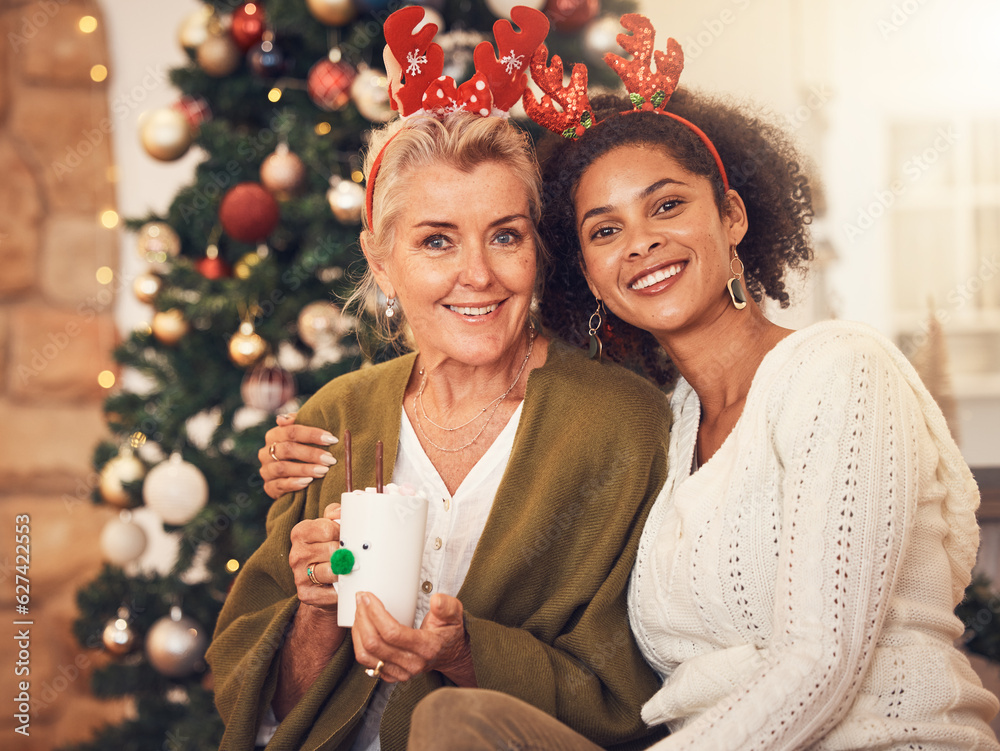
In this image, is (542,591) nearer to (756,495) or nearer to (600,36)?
(756,495)

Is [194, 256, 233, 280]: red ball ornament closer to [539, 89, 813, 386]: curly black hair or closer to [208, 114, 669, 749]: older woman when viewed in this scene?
[208, 114, 669, 749]: older woman

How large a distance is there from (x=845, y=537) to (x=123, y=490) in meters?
1.92

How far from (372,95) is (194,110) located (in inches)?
24.2

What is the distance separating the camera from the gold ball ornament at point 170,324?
7.28ft

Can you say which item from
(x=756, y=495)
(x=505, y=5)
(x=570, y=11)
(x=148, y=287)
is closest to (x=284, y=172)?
(x=148, y=287)

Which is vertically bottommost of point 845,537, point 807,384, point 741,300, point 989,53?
Answer: point 845,537

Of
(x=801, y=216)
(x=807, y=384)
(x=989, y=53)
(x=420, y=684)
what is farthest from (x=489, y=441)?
(x=989, y=53)

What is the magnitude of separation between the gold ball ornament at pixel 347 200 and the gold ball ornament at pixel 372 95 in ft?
0.62

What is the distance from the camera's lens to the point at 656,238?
1.37 meters

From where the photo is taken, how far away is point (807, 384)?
118 cm

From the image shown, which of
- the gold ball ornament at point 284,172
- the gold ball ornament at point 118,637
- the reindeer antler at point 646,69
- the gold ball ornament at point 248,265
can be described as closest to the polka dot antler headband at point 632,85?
the reindeer antler at point 646,69

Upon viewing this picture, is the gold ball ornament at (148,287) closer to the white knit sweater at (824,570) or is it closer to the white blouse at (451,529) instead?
the white blouse at (451,529)

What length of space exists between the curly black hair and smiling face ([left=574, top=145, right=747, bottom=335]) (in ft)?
0.11

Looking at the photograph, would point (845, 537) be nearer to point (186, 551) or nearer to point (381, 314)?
point (381, 314)
